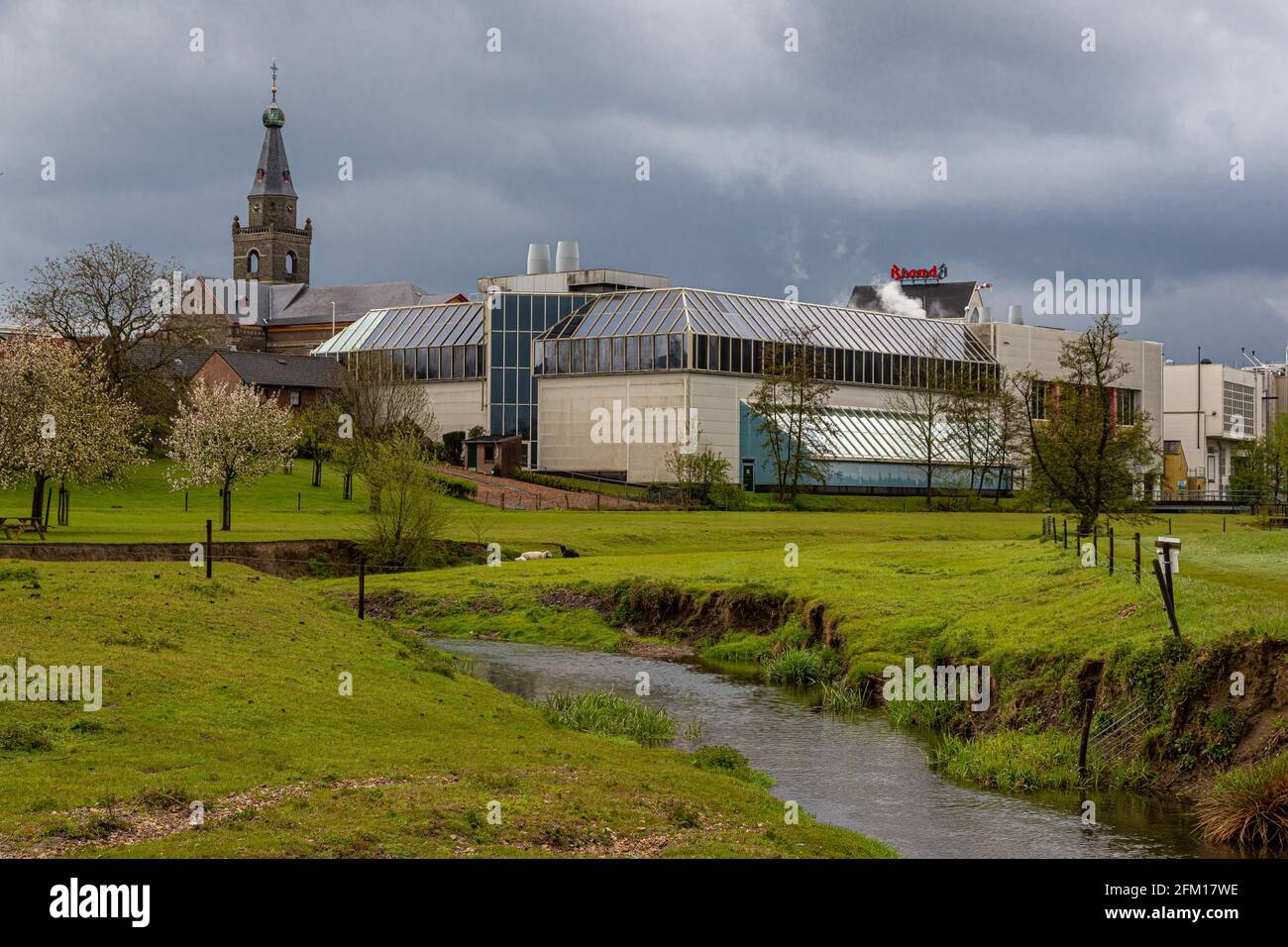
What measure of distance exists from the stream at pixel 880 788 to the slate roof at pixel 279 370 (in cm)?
9830

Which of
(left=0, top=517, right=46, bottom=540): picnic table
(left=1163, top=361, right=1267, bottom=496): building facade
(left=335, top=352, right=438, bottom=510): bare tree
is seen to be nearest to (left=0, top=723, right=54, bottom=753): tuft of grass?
(left=0, top=517, right=46, bottom=540): picnic table

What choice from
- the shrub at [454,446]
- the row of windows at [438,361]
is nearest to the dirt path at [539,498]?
the shrub at [454,446]

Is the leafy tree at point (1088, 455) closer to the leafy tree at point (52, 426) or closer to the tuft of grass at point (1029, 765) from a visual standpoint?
the tuft of grass at point (1029, 765)

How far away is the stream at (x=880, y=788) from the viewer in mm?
23781

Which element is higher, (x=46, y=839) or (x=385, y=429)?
(x=385, y=429)

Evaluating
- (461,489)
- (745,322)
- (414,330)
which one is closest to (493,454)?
(461,489)

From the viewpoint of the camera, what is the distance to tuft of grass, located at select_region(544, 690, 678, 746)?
104 ft

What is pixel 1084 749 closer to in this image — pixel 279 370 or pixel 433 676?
pixel 433 676

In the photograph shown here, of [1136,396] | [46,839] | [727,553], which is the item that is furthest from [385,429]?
[1136,396]

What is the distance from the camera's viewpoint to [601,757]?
86.0 feet

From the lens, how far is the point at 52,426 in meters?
66.4
